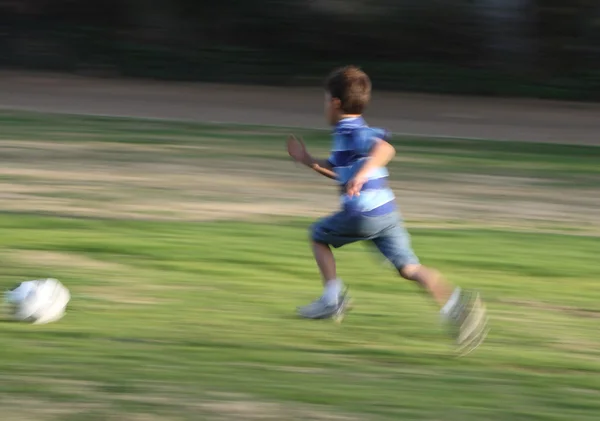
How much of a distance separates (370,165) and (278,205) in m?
4.17

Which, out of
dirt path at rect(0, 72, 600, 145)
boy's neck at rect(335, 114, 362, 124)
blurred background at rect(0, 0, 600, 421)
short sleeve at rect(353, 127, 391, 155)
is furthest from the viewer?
dirt path at rect(0, 72, 600, 145)

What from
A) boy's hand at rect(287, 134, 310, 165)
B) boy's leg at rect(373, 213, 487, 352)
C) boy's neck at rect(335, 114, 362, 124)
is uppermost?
boy's neck at rect(335, 114, 362, 124)

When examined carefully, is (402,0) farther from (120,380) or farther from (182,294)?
(120,380)

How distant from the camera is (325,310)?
19.2 feet

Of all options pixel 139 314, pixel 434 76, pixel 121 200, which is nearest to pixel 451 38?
pixel 434 76

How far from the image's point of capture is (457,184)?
424 inches

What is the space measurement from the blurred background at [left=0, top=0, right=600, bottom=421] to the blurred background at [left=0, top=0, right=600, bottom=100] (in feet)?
0.12

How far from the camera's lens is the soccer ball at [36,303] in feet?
18.5

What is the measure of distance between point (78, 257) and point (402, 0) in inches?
465

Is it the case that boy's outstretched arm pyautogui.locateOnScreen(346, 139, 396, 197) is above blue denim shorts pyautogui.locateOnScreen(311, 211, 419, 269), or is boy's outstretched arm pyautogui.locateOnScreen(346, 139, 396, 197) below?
above

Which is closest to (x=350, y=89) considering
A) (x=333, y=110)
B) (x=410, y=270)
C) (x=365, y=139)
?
(x=333, y=110)

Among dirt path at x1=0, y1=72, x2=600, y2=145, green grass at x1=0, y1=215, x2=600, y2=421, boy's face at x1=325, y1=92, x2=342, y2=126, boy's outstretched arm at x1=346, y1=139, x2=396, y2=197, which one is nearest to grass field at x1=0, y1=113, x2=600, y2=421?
green grass at x1=0, y1=215, x2=600, y2=421

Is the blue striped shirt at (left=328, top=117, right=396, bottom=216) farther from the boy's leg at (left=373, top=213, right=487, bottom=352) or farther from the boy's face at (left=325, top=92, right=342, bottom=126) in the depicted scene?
the boy's leg at (left=373, top=213, right=487, bottom=352)

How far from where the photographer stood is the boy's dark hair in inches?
217
